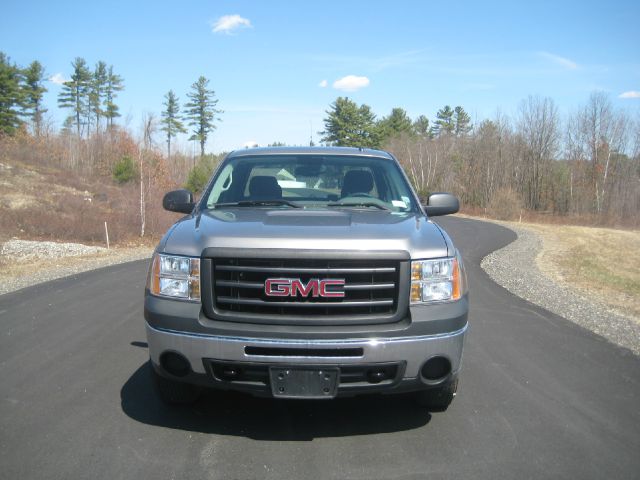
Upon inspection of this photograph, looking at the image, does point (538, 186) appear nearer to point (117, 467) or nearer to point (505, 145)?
point (505, 145)

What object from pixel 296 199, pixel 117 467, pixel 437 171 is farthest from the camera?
pixel 437 171

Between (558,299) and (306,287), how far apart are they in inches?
304

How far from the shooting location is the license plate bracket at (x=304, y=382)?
11.0 ft

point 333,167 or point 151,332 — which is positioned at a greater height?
point 333,167

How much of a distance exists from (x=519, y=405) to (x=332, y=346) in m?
1.87

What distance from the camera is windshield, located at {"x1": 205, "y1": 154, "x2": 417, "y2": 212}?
4840 millimetres

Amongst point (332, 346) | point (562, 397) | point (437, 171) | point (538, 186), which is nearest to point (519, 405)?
point (562, 397)

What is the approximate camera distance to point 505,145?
67.2 meters

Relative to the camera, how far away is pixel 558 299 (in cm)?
988

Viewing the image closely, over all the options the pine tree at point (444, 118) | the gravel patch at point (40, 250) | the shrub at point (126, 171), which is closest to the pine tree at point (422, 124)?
the pine tree at point (444, 118)

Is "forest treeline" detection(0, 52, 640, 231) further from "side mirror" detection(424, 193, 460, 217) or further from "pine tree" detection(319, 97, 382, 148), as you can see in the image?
"side mirror" detection(424, 193, 460, 217)

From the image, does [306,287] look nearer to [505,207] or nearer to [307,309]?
[307,309]

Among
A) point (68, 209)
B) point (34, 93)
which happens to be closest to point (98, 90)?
point (34, 93)

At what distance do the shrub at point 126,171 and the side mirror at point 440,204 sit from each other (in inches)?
1598
